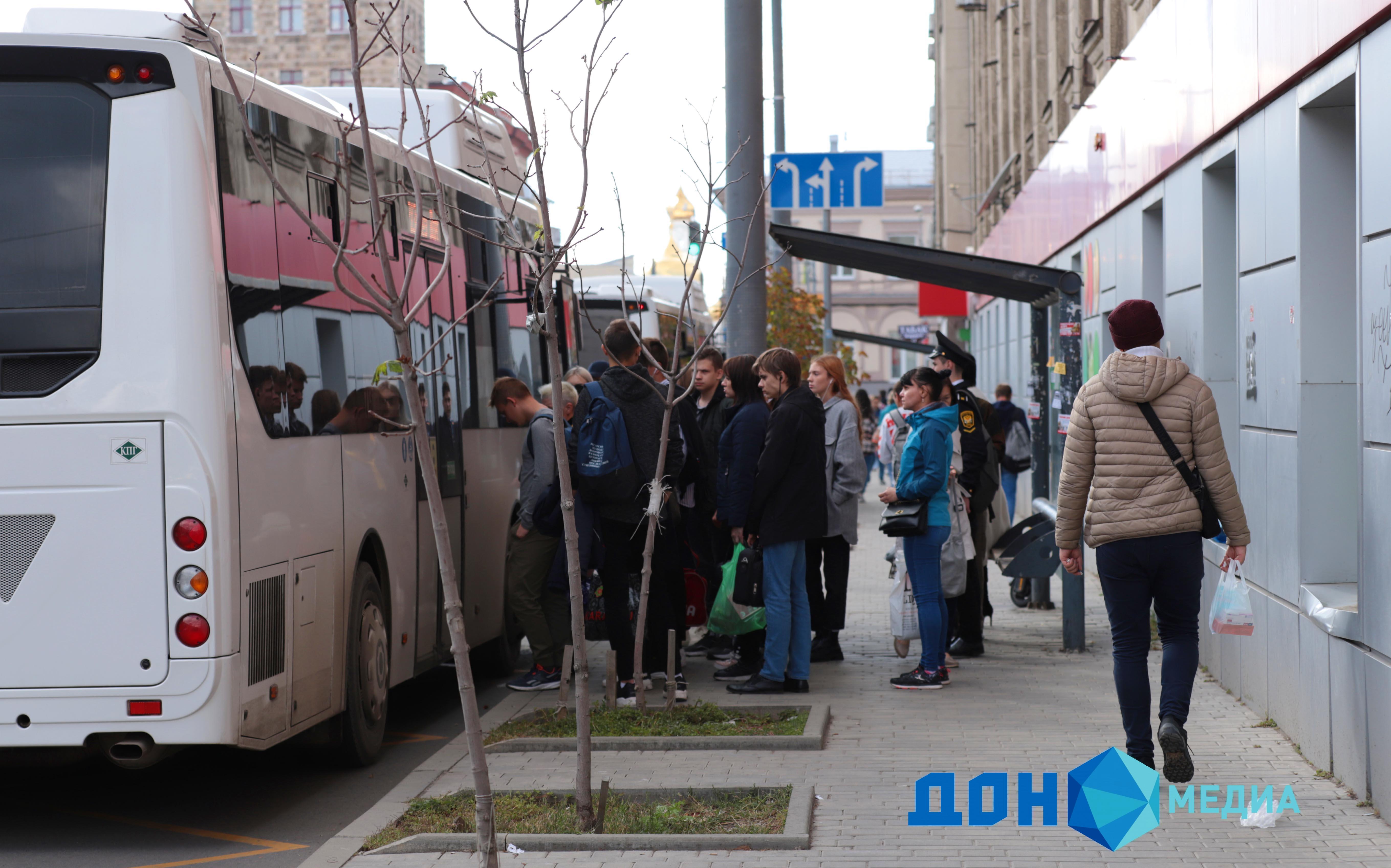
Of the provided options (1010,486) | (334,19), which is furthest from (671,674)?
(334,19)

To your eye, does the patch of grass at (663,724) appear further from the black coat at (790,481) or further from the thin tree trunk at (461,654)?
the thin tree trunk at (461,654)

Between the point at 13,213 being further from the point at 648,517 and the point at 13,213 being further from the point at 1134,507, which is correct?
the point at 1134,507

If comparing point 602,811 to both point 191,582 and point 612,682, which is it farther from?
point 612,682

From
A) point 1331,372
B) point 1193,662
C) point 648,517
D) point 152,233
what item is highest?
point 152,233

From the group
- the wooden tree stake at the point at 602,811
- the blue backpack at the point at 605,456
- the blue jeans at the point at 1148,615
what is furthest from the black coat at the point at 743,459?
the wooden tree stake at the point at 602,811

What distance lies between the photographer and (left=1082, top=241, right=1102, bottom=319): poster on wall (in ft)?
48.5

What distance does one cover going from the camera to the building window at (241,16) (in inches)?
2697

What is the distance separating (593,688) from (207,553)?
157 inches

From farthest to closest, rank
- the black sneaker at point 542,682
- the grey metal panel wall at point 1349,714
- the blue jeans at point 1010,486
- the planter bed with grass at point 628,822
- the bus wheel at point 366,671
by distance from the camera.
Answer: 1. the blue jeans at point 1010,486
2. the black sneaker at point 542,682
3. the bus wheel at point 366,671
4. the grey metal panel wall at point 1349,714
5. the planter bed with grass at point 628,822

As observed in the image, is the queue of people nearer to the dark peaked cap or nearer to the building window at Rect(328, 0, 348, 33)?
the dark peaked cap

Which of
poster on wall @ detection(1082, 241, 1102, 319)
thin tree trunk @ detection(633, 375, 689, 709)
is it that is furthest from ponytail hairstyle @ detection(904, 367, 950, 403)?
poster on wall @ detection(1082, 241, 1102, 319)

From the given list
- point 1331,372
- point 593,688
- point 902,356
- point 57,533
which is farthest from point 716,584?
point 902,356

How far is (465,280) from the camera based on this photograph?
30.9 ft

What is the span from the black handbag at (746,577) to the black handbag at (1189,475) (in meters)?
2.95
